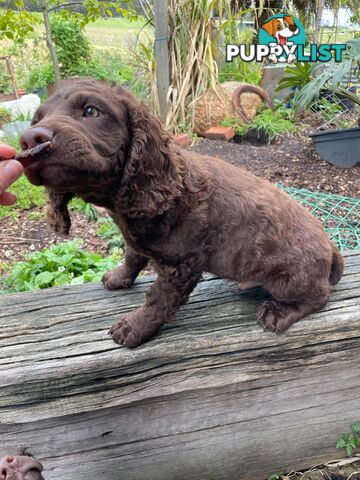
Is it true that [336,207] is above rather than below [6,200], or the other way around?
below

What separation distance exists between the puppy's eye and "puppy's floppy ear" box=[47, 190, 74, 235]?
445 mm

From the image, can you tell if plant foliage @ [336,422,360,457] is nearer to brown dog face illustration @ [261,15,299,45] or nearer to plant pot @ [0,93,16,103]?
brown dog face illustration @ [261,15,299,45]

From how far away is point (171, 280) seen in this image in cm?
201

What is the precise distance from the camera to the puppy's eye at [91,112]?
1608 millimetres

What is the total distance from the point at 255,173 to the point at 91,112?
458 centimetres

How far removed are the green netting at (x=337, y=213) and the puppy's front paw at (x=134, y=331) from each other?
8.59 ft

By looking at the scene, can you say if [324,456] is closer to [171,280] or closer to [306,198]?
[171,280]

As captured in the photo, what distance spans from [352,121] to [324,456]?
6.22 meters

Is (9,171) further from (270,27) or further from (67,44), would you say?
(67,44)

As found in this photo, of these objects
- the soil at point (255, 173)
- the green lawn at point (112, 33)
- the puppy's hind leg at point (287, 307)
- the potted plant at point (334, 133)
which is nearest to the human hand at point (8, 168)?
the puppy's hind leg at point (287, 307)

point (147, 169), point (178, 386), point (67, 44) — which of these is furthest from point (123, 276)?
point (67, 44)

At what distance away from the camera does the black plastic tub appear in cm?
595

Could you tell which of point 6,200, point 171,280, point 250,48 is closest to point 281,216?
point 171,280

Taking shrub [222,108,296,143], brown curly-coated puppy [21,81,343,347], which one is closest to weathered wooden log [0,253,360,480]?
brown curly-coated puppy [21,81,343,347]
